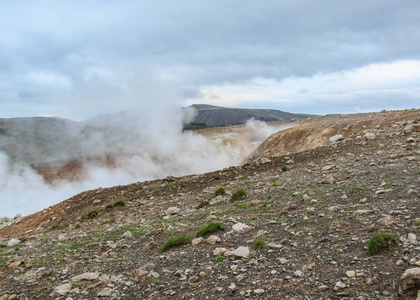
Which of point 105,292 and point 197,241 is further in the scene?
point 197,241

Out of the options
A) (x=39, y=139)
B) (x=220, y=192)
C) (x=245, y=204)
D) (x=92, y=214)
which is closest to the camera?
(x=245, y=204)

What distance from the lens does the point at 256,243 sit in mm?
6285

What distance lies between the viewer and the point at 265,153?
26.3m

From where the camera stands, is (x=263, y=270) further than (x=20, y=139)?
No

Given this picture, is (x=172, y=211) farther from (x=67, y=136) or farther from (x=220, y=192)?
(x=67, y=136)

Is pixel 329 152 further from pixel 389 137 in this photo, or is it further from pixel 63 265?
pixel 63 265

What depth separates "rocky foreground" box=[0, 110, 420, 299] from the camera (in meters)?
4.65

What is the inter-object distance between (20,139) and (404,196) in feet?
138

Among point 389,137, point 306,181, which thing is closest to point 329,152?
point 389,137

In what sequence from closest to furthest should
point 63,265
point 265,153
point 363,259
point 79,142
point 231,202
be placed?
point 363,259 → point 63,265 → point 231,202 → point 265,153 → point 79,142

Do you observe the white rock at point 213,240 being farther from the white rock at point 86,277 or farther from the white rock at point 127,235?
the white rock at point 127,235

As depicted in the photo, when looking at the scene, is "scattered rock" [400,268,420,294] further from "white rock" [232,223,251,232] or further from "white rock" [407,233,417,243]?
"white rock" [232,223,251,232]

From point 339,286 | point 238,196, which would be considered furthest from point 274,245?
point 238,196

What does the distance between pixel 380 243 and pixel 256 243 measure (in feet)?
7.85
